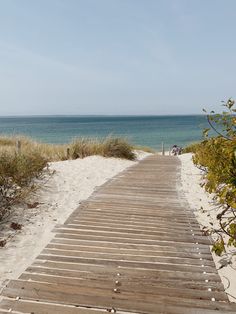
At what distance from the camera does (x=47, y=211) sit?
18.6 feet

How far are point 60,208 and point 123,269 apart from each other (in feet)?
8.54

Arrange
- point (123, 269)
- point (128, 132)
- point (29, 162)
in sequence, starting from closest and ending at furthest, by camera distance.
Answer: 1. point (123, 269)
2. point (29, 162)
3. point (128, 132)

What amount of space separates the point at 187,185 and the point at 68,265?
202 inches

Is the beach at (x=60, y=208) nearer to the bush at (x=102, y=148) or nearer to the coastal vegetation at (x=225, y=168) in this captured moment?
the coastal vegetation at (x=225, y=168)

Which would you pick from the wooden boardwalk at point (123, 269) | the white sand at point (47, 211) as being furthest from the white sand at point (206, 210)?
the white sand at point (47, 211)

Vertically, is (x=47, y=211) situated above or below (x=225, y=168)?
below

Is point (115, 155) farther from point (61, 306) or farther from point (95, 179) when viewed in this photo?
point (61, 306)

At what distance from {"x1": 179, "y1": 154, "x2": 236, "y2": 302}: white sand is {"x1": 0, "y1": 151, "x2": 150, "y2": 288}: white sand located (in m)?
2.08

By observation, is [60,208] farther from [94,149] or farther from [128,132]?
[128,132]

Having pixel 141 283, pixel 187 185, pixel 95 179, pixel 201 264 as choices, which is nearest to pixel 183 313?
pixel 141 283

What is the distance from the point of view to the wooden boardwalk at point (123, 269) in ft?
9.43

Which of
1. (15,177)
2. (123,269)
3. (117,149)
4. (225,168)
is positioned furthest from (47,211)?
(117,149)

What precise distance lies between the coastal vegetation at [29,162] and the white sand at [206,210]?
3092 mm

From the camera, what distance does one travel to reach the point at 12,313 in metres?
2.71
